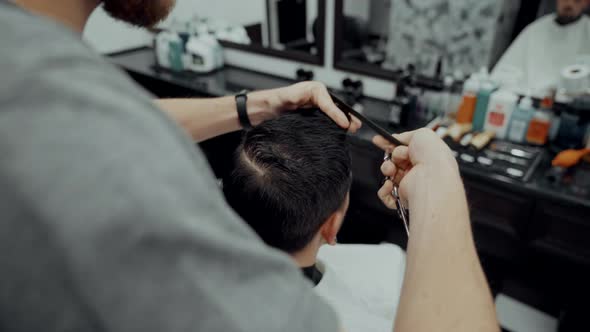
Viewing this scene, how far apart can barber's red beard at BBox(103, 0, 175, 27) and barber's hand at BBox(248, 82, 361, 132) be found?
0.42m

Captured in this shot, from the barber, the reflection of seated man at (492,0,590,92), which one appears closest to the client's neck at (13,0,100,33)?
the barber

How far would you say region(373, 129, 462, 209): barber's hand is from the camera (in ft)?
2.56

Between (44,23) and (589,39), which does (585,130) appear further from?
(44,23)

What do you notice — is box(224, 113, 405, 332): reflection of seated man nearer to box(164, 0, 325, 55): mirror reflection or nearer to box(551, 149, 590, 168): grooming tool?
box(551, 149, 590, 168): grooming tool

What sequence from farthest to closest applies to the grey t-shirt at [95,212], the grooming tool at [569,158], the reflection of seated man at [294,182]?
the grooming tool at [569,158], the reflection of seated man at [294,182], the grey t-shirt at [95,212]

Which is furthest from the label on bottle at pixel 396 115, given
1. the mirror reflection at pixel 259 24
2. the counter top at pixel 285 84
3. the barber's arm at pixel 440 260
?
the barber's arm at pixel 440 260

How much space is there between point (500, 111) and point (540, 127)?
188 mm

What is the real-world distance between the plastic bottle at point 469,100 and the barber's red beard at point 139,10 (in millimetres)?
1596

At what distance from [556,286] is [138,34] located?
3.47 m

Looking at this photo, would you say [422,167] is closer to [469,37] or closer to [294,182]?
[294,182]

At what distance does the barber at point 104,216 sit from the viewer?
30 centimetres

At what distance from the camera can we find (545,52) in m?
2.13

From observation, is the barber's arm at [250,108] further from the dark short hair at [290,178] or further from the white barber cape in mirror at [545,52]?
the white barber cape in mirror at [545,52]

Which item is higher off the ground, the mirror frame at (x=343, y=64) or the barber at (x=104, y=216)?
the barber at (x=104, y=216)
